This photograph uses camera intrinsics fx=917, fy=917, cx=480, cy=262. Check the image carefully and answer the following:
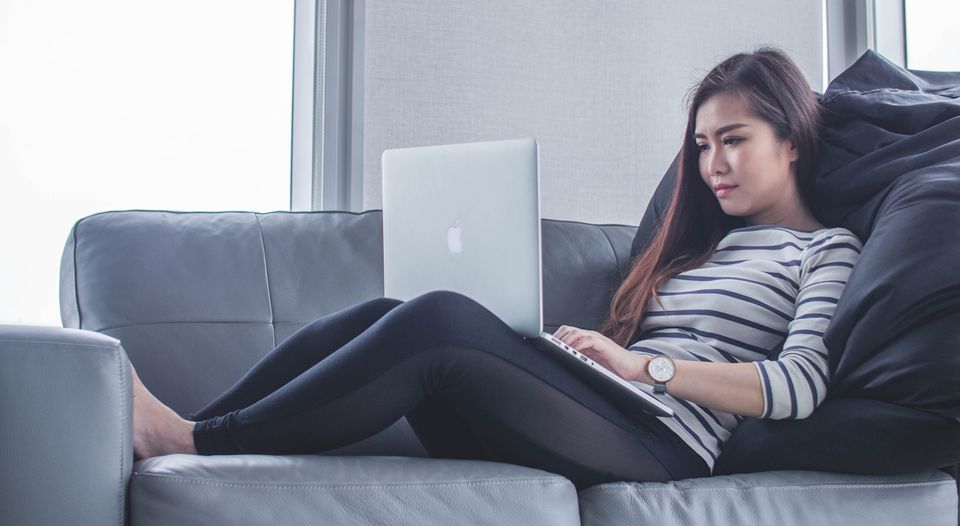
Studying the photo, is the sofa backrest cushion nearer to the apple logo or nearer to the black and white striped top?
the black and white striped top

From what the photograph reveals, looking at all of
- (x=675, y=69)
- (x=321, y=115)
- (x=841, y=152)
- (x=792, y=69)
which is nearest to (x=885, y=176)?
(x=841, y=152)

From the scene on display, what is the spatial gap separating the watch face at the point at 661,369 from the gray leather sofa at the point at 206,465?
0.15 metres

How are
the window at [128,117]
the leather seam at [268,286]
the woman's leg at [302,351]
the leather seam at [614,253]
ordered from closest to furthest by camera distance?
the woman's leg at [302,351] → the leather seam at [268,286] → the leather seam at [614,253] → the window at [128,117]

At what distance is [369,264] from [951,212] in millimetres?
1098

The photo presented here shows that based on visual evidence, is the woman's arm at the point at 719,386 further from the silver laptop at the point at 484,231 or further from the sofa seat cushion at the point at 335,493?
the sofa seat cushion at the point at 335,493

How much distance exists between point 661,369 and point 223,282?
93 cm

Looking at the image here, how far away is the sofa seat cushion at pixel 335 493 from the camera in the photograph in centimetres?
113

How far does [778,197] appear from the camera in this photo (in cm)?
173

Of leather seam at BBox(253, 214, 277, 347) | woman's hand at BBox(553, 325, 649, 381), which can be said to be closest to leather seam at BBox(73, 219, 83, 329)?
leather seam at BBox(253, 214, 277, 347)

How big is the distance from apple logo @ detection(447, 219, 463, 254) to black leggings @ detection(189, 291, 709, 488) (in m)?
0.11

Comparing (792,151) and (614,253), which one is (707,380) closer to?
(792,151)

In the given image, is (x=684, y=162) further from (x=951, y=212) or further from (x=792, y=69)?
(x=951, y=212)

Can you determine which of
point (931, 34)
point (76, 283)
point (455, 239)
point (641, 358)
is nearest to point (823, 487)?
point (641, 358)

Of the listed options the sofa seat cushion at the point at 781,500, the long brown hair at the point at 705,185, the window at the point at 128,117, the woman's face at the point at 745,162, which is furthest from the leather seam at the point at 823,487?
the window at the point at 128,117
